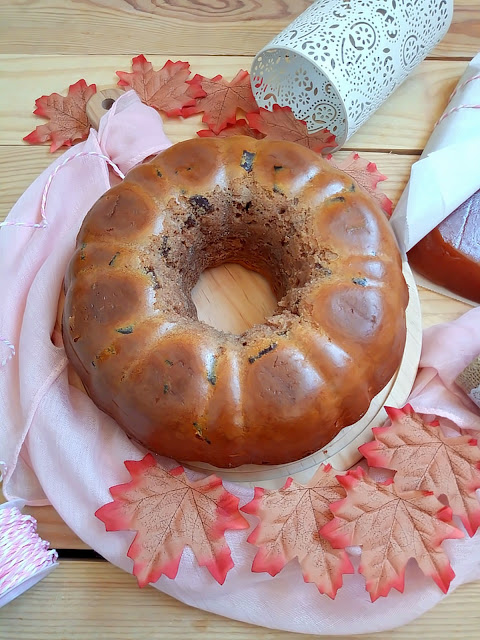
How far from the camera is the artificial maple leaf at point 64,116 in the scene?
4.52 ft

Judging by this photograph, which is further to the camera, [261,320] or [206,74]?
[206,74]

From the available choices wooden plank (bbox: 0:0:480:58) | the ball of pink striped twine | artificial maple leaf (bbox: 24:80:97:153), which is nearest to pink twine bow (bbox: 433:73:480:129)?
wooden plank (bbox: 0:0:480:58)

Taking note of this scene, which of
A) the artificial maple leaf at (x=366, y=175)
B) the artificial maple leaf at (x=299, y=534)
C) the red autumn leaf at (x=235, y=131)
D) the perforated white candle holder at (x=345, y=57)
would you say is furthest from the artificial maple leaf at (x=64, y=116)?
the artificial maple leaf at (x=299, y=534)

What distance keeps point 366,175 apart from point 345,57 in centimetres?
25

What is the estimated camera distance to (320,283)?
37.9 inches

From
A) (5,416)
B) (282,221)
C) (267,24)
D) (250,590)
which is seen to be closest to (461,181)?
(282,221)

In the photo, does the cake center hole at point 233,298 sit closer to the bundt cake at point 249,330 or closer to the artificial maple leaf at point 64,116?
the bundt cake at point 249,330

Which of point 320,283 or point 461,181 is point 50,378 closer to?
point 320,283

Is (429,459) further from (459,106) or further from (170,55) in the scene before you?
(170,55)

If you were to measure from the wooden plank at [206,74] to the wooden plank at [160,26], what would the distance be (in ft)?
0.13

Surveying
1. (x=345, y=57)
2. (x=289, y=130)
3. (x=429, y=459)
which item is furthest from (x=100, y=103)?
(x=429, y=459)

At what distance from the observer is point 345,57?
120cm

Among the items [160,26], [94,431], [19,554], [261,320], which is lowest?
[19,554]

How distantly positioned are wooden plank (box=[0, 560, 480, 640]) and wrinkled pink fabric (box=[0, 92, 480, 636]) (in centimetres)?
5
